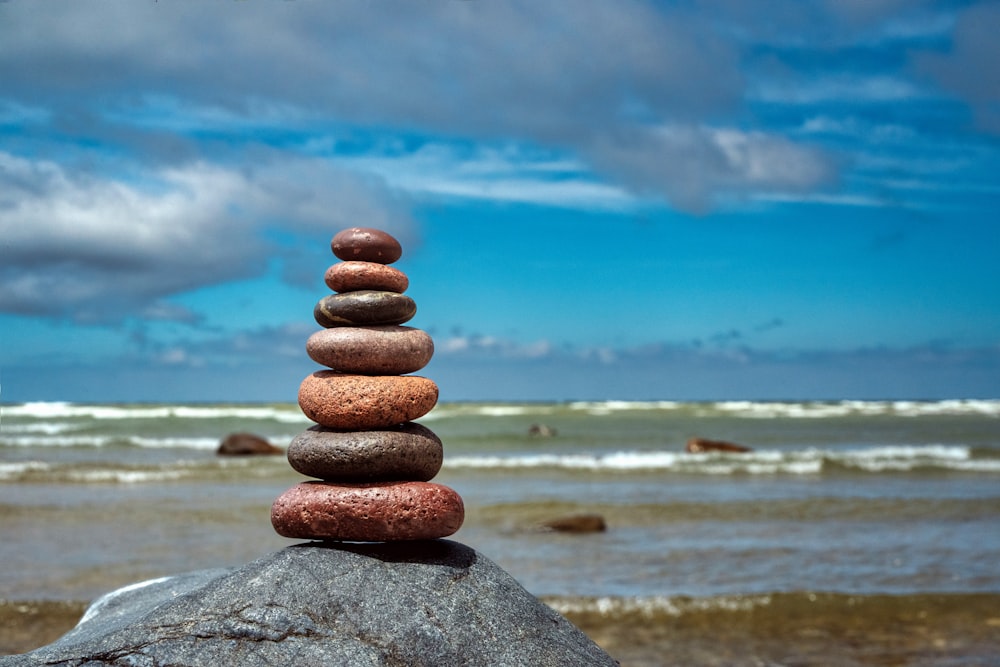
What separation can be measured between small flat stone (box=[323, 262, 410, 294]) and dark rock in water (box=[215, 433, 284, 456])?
22634 mm

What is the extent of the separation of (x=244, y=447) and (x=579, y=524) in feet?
51.2

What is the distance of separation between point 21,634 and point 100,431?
33.0 meters

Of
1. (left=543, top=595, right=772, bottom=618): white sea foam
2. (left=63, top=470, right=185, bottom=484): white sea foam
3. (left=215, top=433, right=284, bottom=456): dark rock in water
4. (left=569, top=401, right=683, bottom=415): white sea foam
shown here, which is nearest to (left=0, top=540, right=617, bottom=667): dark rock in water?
(left=543, top=595, right=772, bottom=618): white sea foam

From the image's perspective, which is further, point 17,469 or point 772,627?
point 17,469

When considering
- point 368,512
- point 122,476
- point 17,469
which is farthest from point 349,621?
point 17,469

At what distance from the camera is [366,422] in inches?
218

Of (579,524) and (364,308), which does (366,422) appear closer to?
(364,308)

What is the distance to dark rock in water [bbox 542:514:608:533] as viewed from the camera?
14531 mm

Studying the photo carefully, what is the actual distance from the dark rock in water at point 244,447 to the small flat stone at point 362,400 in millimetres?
22630

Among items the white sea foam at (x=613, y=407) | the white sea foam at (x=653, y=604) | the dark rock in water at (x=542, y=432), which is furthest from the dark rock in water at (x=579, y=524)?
the white sea foam at (x=613, y=407)

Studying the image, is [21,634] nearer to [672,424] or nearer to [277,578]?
[277,578]

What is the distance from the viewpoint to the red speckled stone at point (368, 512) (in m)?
5.39

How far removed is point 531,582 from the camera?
1124 centimetres

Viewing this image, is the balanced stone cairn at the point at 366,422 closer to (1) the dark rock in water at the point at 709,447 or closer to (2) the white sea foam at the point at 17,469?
(2) the white sea foam at the point at 17,469
